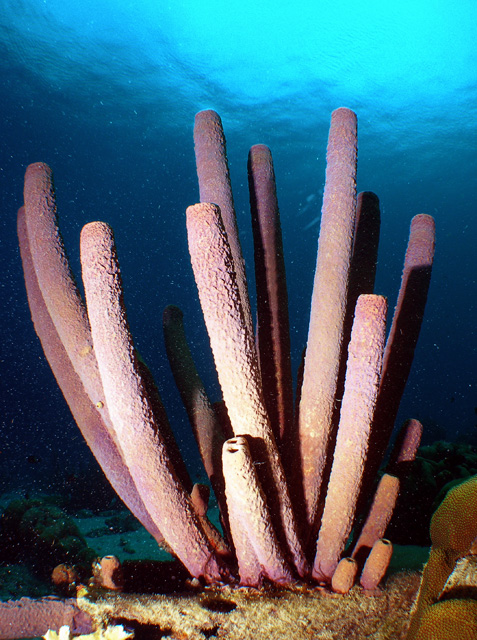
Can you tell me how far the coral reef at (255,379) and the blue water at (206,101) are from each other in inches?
449

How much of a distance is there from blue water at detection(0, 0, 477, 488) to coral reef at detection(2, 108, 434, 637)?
37.4ft

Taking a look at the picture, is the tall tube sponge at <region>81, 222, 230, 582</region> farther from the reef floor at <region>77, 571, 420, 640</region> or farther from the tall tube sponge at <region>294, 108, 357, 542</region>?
the tall tube sponge at <region>294, 108, 357, 542</region>

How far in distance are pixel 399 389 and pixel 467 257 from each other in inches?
3089

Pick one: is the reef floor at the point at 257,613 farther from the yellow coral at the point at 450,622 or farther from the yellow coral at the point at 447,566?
the yellow coral at the point at 450,622

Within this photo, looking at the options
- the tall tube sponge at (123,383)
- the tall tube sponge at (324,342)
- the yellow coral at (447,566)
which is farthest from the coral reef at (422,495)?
the tall tube sponge at (123,383)

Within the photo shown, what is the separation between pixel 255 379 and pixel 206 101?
27.6 metres

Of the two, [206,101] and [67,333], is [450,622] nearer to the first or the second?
[67,333]

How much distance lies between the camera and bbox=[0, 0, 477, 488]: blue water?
62.7 feet

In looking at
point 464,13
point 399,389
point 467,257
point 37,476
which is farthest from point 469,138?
point 467,257

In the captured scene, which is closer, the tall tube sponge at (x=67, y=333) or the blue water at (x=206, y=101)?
the tall tube sponge at (x=67, y=333)

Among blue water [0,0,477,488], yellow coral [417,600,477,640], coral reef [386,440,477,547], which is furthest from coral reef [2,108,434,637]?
blue water [0,0,477,488]

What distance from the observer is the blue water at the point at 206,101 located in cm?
1911

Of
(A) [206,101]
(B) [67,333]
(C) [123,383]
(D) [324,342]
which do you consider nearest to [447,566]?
(D) [324,342]

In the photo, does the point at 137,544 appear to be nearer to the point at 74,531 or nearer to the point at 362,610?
the point at 74,531
